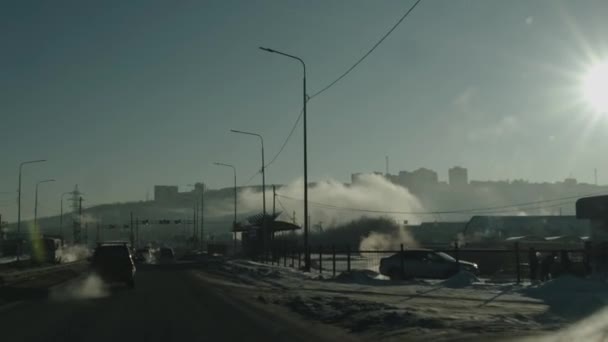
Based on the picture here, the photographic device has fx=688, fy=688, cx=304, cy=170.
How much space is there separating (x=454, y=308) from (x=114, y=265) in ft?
49.3

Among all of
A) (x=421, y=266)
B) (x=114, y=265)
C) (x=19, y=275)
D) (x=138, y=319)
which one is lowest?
(x=19, y=275)

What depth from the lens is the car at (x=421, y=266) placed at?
1255 inches

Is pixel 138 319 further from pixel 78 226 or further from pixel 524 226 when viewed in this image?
pixel 78 226

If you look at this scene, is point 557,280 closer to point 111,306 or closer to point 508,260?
point 111,306

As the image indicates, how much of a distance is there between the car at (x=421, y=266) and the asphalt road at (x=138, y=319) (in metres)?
11.1

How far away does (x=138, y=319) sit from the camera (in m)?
15.5

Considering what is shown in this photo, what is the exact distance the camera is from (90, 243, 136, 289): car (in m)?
27.0

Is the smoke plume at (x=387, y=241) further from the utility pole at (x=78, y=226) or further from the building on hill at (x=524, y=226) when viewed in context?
the utility pole at (x=78, y=226)

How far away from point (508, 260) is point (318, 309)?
33.3 metres

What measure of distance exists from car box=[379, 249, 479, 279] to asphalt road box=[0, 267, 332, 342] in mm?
11128

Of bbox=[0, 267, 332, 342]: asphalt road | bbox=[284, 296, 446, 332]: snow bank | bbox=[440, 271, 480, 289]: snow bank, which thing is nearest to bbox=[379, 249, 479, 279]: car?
bbox=[440, 271, 480, 289]: snow bank

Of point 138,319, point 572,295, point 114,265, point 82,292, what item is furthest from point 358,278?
point 138,319

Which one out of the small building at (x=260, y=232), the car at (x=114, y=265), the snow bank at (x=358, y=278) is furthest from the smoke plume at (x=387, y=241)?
the car at (x=114, y=265)

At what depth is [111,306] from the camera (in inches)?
760
